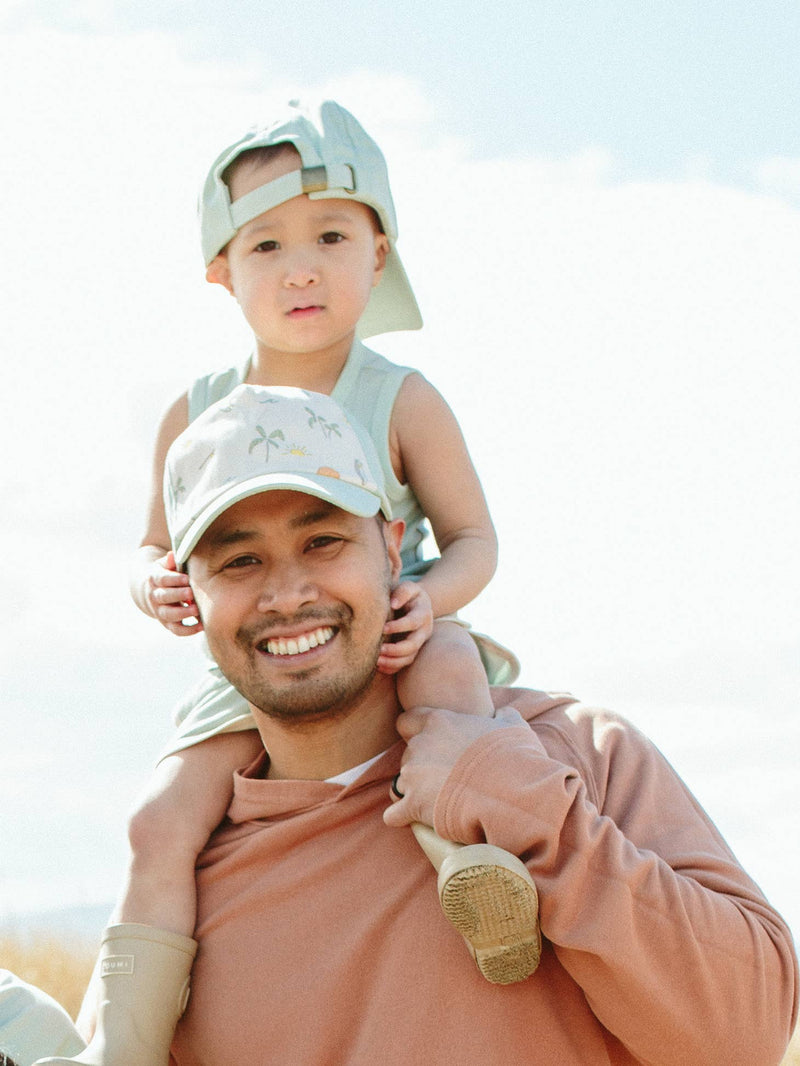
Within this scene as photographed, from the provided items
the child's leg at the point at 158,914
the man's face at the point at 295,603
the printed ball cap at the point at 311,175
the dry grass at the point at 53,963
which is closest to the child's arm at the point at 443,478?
the man's face at the point at 295,603

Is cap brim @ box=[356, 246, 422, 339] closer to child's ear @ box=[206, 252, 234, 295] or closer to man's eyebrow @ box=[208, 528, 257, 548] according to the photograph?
child's ear @ box=[206, 252, 234, 295]

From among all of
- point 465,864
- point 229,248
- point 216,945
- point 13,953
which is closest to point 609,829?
point 465,864

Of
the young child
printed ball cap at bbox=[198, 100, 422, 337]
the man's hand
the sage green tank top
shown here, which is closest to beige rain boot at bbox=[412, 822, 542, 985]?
the man's hand

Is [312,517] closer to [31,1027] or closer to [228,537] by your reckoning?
[228,537]

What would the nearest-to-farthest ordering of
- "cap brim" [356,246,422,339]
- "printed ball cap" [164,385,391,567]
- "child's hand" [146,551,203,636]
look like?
1. "printed ball cap" [164,385,391,567]
2. "child's hand" [146,551,203,636]
3. "cap brim" [356,246,422,339]

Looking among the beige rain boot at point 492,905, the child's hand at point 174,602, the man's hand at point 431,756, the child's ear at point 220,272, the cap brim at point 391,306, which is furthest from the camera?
the cap brim at point 391,306

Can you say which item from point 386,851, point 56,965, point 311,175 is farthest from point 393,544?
point 56,965

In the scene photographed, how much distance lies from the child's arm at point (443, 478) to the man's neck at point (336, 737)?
0.38m

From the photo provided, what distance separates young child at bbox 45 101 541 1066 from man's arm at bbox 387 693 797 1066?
0.24m

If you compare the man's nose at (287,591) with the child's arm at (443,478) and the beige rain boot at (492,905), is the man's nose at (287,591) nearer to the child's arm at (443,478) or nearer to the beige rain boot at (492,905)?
the child's arm at (443,478)

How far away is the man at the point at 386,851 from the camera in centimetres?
320

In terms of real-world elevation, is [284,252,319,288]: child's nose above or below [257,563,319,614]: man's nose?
above

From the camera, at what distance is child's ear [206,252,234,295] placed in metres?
4.50

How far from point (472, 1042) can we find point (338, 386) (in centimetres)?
185
